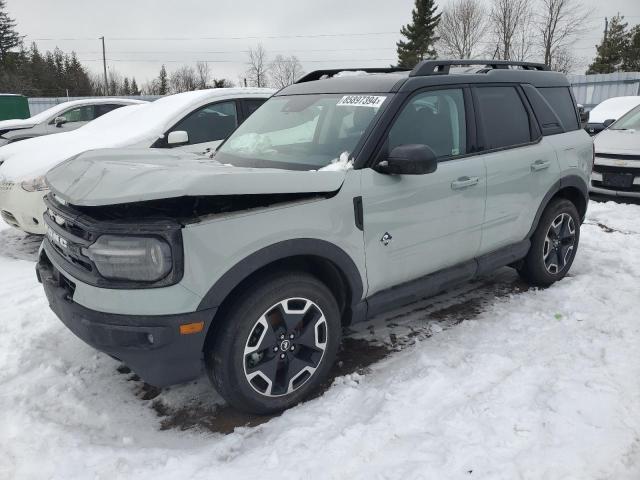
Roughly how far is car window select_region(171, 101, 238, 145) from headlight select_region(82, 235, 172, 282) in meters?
3.93

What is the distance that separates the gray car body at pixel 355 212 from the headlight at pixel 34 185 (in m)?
2.27

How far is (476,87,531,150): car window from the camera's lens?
12.3 feet

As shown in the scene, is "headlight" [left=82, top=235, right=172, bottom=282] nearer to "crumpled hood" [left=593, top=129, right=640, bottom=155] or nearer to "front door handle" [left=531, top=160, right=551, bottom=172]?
"front door handle" [left=531, top=160, right=551, bottom=172]

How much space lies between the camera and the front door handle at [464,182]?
3.40 meters

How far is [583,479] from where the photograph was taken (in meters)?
2.23

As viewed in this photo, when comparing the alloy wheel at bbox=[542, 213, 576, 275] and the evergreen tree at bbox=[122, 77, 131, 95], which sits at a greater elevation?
the evergreen tree at bbox=[122, 77, 131, 95]

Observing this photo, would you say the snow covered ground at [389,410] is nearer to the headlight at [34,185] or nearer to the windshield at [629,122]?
the headlight at [34,185]

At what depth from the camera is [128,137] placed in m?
5.93

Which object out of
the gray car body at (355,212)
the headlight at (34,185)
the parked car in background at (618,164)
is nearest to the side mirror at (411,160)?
the gray car body at (355,212)

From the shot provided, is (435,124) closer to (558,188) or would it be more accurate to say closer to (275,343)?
(558,188)

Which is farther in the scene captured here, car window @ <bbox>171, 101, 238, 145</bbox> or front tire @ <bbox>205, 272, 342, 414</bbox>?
car window @ <bbox>171, 101, 238, 145</bbox>

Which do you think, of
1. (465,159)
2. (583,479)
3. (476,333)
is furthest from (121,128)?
(583,479)

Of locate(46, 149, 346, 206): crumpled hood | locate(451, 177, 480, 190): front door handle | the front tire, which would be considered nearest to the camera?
locate(46, 149, 346, 206): crumpled hood

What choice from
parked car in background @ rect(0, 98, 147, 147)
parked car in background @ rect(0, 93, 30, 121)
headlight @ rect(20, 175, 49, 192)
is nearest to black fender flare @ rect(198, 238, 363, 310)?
headlight @ rect(20, 175, 49, 192)
